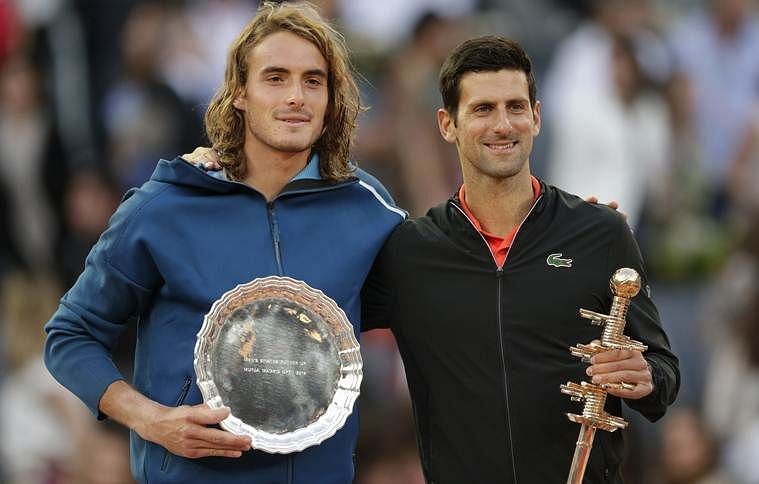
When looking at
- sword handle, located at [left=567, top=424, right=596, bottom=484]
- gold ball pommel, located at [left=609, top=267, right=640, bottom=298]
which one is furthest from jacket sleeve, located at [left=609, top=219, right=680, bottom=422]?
gold ball pommel, located at [left=609, top=267, right=640, bottom=298]

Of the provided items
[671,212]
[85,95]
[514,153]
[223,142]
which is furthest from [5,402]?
[514,153]

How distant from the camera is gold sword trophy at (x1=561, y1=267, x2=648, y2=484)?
5344 millimetres

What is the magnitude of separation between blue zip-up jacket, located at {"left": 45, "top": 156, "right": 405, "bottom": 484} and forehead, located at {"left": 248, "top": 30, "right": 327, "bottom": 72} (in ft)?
1.36

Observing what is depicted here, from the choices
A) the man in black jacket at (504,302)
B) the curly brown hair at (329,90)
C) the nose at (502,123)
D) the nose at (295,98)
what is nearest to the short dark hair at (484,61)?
the man in black jacket at (504,302)

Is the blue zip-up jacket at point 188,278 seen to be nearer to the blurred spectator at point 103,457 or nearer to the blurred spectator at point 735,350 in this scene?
the blurred spectator at point 103,457

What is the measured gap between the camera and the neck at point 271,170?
19.6 ft

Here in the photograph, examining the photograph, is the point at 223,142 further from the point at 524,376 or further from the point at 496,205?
the point at 524,376

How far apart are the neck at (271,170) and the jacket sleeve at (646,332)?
1.19m

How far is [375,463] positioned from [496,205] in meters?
3.72

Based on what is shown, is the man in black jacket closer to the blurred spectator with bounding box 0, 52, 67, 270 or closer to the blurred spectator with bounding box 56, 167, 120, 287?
the blurred spectator with bounding box 56, 167, 120, 287

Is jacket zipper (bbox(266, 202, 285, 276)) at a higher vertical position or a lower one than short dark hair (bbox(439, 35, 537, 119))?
lower

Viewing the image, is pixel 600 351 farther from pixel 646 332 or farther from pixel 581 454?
pixel 646 332

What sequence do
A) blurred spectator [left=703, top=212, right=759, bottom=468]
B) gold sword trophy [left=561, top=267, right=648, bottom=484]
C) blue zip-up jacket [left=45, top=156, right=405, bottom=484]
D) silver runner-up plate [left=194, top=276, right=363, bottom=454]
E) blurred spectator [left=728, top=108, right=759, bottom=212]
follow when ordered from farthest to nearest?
1. blurred spectator [left=728, top=108, right=759, bottom=212]
2. blurred spectator [left=703, top=212, right=759, bottom=468]
3. blue zip-up jacket [left=45, top=156, right=405, bottom=484]
4. silver runner-up plate [left=194, top=276, right=363, bottom=454]
5. gold sword trophy [left=561, top=267, right=648, bottom=484]

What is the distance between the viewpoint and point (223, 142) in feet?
19.9
